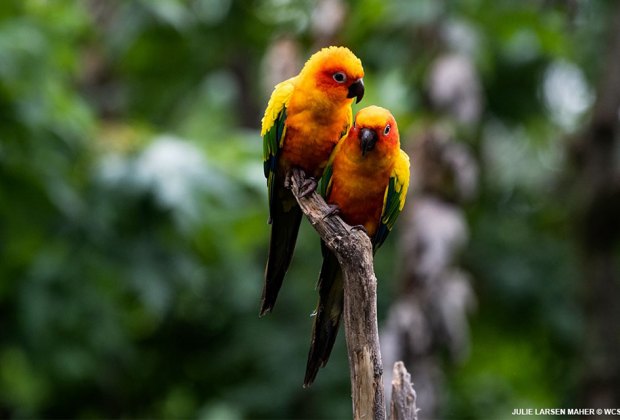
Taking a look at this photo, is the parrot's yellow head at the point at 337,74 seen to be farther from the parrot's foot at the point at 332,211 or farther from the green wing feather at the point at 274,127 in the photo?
the parrot's foot at the point at 332,211

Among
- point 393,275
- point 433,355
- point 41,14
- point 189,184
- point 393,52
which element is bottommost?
point 433,355

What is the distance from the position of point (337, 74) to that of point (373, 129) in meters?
0.34

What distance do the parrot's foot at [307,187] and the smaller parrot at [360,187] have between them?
0.38 feet

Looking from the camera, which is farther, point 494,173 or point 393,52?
point 494,173

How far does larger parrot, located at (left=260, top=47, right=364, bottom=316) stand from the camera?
4.33m

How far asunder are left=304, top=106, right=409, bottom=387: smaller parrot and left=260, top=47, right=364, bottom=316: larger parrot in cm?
11

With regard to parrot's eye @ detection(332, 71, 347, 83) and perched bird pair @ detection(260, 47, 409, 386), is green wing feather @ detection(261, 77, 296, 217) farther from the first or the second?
parrot's eye @ detection(332, 71, 347, 83)

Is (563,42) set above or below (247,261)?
above

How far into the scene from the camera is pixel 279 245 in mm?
4395

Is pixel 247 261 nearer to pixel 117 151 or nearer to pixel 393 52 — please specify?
pixel 117 151

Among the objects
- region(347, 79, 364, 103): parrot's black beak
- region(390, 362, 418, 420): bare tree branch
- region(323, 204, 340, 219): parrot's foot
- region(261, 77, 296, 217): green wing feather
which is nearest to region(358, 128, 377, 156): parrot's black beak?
region(347, 79, 364, 103): parrot's black beak

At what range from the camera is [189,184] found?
7.52 meters

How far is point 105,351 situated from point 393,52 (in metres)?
4.46

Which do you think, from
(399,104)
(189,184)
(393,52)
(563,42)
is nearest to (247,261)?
(189,184)
